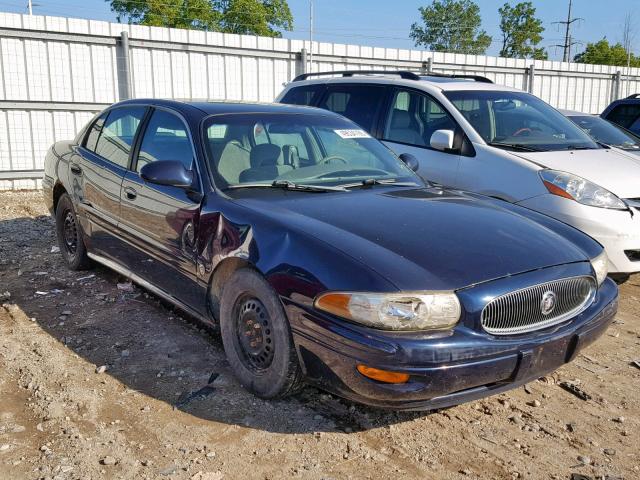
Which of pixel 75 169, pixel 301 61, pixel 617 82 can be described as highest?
pixel 301 61

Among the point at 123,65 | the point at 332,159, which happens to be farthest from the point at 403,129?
the point at 123,65

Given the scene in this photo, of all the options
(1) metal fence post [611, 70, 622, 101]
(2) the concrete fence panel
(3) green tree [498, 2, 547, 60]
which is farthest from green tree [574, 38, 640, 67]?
(2) the concrete fence panel

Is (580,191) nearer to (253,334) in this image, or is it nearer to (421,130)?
(421,130)

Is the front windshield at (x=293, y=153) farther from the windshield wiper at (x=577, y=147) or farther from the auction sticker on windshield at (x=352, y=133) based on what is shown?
the windshield wiper at (x=577, y=147)

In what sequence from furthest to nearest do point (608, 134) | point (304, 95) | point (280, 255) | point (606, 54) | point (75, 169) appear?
point (606, 54) → point (608, 134) → point (304, 95) → point (75, 169) → point (280, 255)

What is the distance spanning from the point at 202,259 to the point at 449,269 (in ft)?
4.95

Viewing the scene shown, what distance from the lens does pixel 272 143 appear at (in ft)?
13.5

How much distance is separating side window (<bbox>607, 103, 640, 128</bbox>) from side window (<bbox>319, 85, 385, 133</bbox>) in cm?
510

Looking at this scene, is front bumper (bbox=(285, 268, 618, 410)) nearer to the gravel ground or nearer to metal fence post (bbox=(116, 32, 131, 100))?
the gravel ground

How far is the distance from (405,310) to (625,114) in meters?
8.50

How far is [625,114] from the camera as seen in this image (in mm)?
9633

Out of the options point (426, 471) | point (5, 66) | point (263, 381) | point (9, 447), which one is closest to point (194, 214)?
point (263, 381)

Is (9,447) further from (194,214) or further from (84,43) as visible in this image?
(84,43)

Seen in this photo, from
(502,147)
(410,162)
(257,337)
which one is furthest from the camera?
(502,147)
